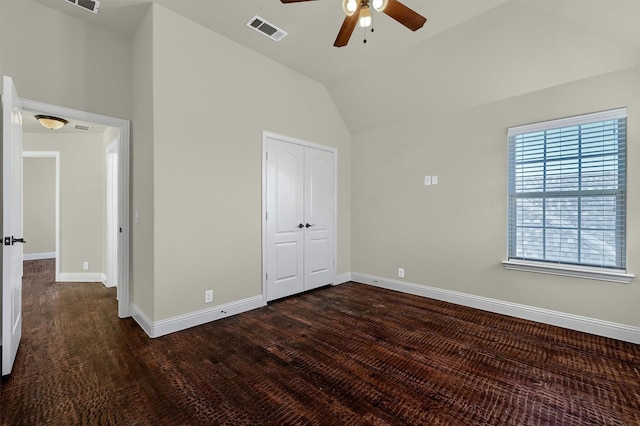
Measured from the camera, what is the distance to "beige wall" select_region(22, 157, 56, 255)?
7.16 metres

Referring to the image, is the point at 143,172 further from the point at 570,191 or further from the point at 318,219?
the point at 570,191

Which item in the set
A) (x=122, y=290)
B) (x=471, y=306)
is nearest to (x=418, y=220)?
(x=471, y=306)

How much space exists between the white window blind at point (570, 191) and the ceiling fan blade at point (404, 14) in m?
1.98

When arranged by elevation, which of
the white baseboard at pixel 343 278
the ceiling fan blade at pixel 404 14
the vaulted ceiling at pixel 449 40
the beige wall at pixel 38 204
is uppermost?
the vaulted ceiling at pixel 449 40

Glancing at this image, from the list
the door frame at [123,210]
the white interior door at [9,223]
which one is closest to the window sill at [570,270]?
the door frame at [123,210]

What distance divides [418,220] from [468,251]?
0.79m

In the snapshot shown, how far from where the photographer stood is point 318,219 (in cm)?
458

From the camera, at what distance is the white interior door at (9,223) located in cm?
210

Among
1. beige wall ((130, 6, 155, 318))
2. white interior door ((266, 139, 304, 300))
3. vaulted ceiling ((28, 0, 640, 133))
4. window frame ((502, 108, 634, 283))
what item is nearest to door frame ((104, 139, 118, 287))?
beige wall ((130, 6, 155, 318))

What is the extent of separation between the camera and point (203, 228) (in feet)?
10.4

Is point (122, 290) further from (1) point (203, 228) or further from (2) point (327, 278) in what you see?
(2) point (327, 278)

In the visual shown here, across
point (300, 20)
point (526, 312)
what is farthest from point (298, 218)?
point (526, 312)

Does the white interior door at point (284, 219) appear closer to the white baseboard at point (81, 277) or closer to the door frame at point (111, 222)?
the door frame at point (111, 222)

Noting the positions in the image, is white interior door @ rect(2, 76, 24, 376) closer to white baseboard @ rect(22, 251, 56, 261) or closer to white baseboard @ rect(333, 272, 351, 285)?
white baseboard @ rect(333, 272, 351, 285)
